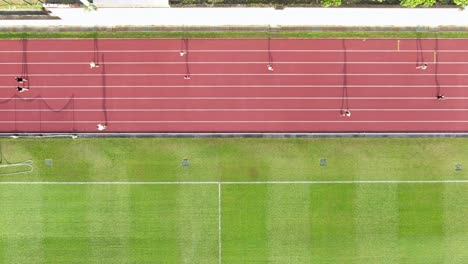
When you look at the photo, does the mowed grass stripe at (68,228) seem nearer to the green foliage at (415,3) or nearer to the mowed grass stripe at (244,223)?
the mowed grass stripe at (244,223)

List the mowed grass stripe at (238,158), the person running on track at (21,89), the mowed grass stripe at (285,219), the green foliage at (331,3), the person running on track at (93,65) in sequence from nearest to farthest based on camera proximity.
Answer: the green foliage at (331,3), the person running on track at (21,89), the person running on track at (93,65), the mowed grass stripe at (238,158), the mowed grass stripe at (285,219)

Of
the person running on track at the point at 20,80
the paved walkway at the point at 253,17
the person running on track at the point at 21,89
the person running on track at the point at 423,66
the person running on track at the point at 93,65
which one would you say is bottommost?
the person running on track at the point at 21,89

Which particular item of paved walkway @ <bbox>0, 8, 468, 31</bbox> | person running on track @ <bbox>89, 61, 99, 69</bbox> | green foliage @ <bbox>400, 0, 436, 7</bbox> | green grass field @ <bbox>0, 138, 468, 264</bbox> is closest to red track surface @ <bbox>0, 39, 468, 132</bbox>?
person running on track @ <bbox>89, 61, 99, 69</bbox>

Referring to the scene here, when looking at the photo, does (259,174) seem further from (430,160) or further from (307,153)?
(430,160)

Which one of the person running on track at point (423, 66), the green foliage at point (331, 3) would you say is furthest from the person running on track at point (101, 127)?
the person running on track at point (423, 66)

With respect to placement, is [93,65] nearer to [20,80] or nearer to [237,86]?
[20,80]

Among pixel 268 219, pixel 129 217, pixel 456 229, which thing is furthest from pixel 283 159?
pixel 456 229

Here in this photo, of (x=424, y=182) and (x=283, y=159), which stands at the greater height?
(x=283, y=159)

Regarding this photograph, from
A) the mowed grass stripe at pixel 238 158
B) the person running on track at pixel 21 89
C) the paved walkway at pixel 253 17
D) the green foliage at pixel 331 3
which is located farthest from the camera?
the mowed grass stripe at pixel 238 158
